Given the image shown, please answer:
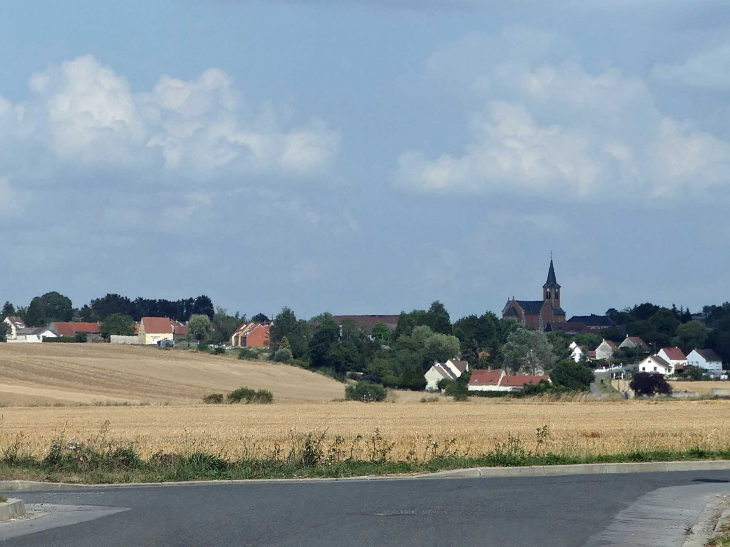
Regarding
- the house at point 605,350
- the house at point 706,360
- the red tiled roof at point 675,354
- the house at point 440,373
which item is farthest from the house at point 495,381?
the house at point 605,350

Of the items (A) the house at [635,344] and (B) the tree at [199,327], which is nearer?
(A) the house at [635,344]

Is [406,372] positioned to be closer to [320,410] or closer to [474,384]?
[474,384]

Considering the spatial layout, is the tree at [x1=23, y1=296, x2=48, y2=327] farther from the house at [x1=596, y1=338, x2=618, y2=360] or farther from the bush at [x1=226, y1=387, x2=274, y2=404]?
the bush at [x1=226, y1=387, x2=274, y2=404]

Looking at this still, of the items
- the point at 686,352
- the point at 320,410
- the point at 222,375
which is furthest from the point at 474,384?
the point at 686,352

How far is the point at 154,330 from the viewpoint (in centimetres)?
14200

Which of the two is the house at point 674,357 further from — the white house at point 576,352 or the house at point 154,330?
the house at point 154,330

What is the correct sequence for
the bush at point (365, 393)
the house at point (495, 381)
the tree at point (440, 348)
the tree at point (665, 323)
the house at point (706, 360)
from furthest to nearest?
the tree at point (665, 323) < the tree at point (440, 348) < the house at point (706, 360) < the house at point (495, 381) < the bush at point (365, 393)

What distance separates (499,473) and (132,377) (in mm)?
60151

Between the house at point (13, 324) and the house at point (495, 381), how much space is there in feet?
253

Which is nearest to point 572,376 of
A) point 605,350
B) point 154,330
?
point 154,330

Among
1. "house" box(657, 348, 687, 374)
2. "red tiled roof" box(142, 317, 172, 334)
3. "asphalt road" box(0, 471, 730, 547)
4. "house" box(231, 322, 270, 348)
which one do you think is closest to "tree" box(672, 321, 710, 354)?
"house" box(657, 348, 687, 374)

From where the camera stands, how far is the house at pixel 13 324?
153500mm

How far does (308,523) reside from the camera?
11.5m

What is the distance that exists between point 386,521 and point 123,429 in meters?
23.8
